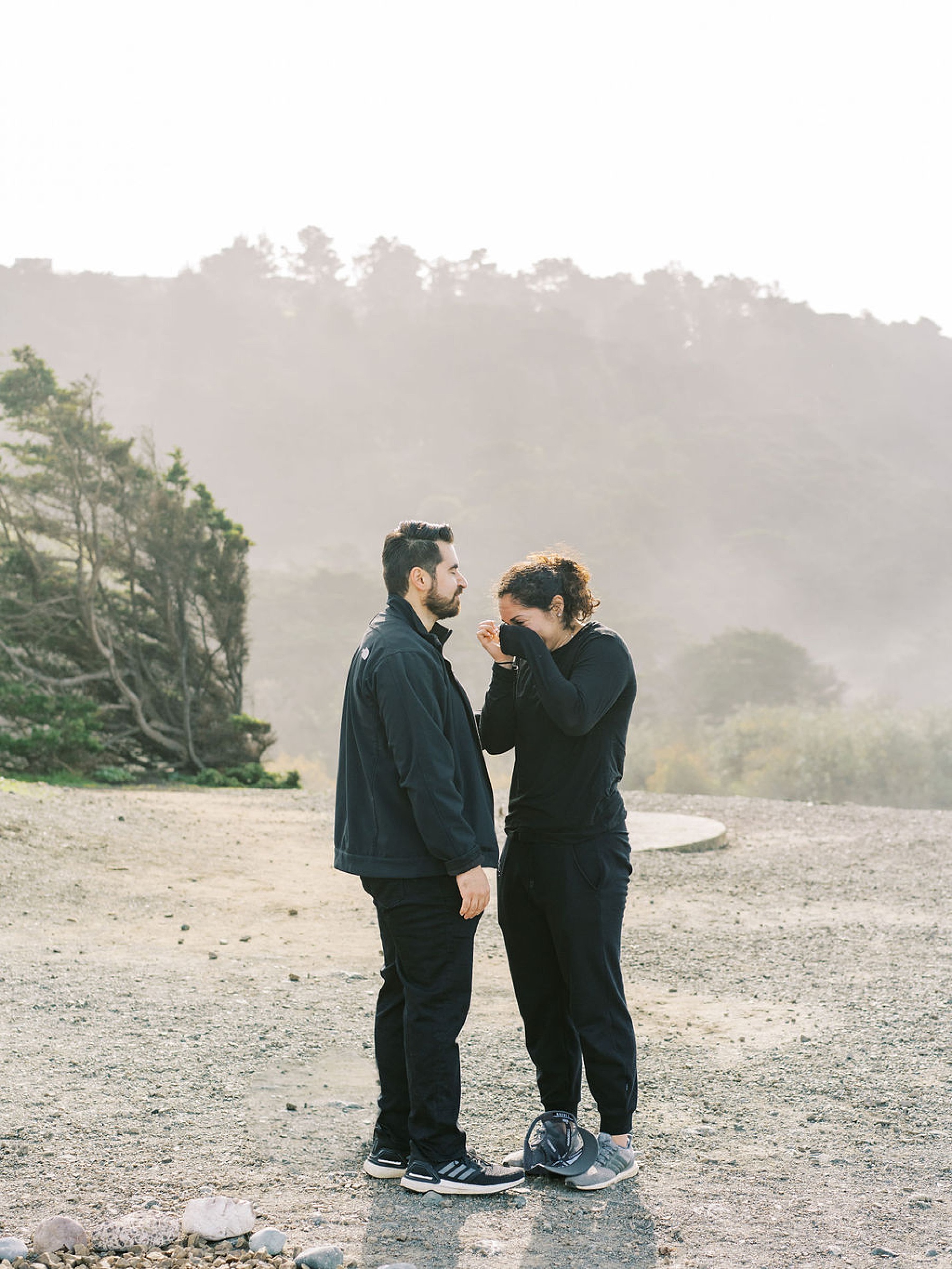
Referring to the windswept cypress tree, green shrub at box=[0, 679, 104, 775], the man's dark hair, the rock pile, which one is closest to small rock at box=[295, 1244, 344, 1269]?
the rock pile

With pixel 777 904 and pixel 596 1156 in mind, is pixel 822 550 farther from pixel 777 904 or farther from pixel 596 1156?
pixel 596 1156

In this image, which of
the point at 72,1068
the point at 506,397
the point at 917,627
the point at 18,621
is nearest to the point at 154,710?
the point at 18,621

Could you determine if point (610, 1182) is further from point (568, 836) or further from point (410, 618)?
point (410, 618)

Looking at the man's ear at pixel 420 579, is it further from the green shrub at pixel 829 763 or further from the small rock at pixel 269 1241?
the green shrub at pixel 829 763

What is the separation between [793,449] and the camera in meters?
79.1

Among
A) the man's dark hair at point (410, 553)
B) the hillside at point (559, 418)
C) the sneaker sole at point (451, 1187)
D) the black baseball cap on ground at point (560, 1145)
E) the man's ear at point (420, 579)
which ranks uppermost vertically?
the hillside at point (559, 418)

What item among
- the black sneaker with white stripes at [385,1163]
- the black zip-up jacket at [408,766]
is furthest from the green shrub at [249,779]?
the black zip-up jacket at [408,766]

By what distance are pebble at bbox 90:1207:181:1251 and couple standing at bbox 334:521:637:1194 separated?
23.9 inches

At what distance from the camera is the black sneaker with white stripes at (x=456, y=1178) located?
2928 mm

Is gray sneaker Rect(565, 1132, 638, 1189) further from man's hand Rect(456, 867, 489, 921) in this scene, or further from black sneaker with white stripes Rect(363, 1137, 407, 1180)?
man's hand Rect(456, 867, 489, 921)

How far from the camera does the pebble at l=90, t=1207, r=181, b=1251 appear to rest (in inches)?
105

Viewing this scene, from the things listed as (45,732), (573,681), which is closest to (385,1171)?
(573,681)

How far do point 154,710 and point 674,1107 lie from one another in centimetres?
1189

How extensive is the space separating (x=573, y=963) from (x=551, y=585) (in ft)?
3.37
